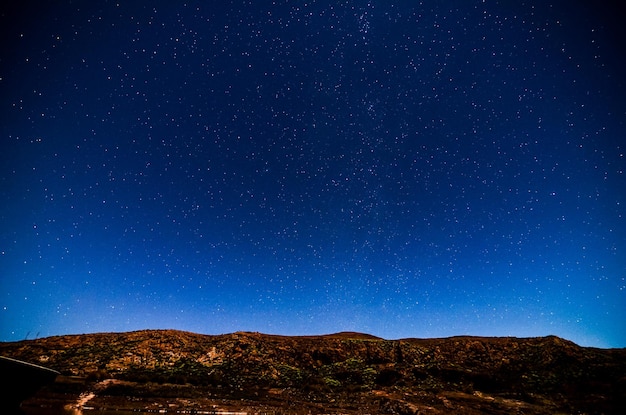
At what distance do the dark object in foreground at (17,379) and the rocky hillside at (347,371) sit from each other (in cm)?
944

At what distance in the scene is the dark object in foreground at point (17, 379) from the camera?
7.21 meters

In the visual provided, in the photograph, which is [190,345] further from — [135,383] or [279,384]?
[279,384]

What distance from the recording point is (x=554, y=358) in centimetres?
2216

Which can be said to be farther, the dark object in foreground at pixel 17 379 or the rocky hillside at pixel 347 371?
the rocky hillside at pixel 347 371

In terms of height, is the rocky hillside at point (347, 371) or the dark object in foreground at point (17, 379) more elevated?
the dark object in foreground at point (17, 379)

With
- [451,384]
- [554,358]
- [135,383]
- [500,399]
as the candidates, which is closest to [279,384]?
[135,383]

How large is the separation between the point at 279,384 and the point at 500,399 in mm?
14198

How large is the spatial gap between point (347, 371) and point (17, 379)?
19.5 m

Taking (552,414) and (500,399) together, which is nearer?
(552,414)

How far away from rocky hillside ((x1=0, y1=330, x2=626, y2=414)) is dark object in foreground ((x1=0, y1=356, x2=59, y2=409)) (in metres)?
9.44

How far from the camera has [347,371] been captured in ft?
72.3

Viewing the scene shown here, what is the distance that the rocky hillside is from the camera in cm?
1695

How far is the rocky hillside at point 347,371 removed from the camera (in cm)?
1695

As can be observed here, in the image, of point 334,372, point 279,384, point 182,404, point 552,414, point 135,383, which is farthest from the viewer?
point 334,372
